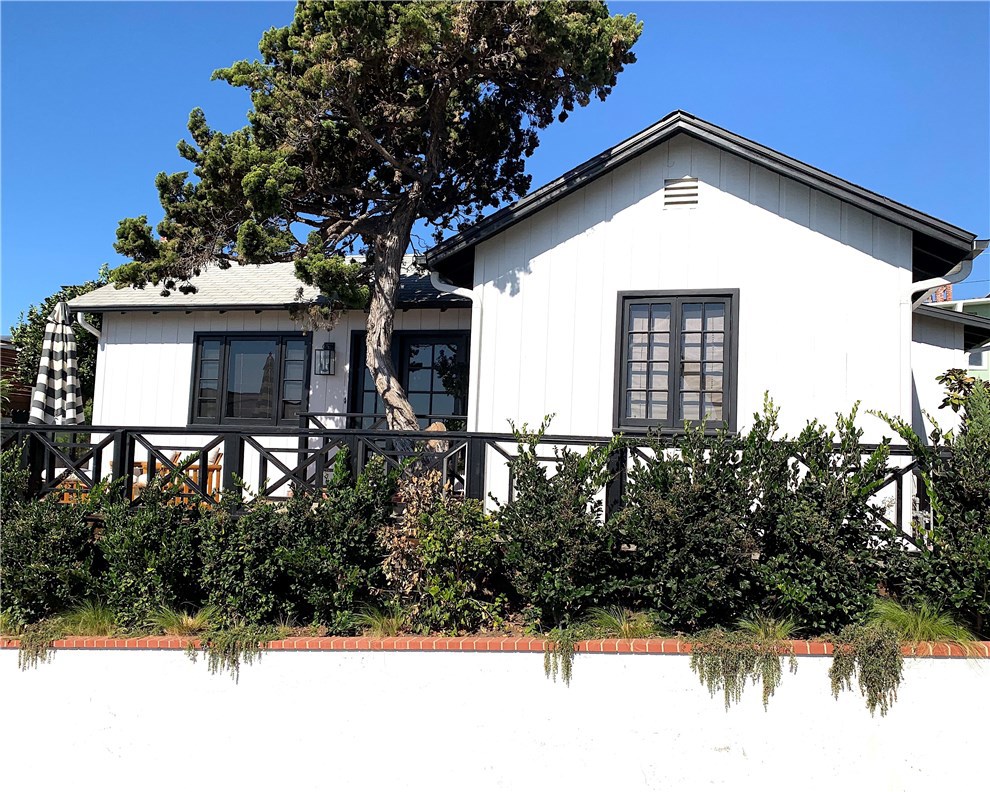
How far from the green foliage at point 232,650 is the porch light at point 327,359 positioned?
5495 millimetres

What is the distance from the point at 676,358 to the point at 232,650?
16.0 ft

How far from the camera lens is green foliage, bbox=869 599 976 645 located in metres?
5.29

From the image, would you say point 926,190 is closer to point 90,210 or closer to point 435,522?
point 435,522

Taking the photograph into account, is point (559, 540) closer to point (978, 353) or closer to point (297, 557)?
point (297, 557)

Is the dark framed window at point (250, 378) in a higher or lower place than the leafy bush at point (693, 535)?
higher

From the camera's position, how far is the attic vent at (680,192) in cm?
773

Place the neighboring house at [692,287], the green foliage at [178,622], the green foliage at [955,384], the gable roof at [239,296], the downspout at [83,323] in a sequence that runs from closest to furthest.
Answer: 1. the green foliage at [178,622]
2. the neighboring house at [692,287]
3. the gable roof at [239,296]
4. the green foliage at [955,384]
5. the downspout at [83,323]

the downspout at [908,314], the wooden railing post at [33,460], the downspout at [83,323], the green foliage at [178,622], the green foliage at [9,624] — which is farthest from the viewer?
the downspout at [83,323]

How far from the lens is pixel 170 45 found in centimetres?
1020

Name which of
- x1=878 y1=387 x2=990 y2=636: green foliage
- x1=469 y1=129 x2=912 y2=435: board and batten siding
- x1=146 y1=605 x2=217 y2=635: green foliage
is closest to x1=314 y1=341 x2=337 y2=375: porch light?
x1=469 y1=129 x2=912 y2=435: board and batten siding

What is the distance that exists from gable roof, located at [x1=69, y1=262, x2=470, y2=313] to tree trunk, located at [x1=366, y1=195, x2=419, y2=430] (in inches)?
45.2

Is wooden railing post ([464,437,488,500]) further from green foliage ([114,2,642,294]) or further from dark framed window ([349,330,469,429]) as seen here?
dark framed window ([349,330,469,429])

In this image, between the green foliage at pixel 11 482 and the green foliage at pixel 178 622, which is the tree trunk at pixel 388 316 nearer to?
the green foliage at pixel 178 622

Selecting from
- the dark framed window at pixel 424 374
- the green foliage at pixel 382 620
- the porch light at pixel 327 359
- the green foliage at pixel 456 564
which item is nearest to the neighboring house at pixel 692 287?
the dark framed window at pixel 424 374
